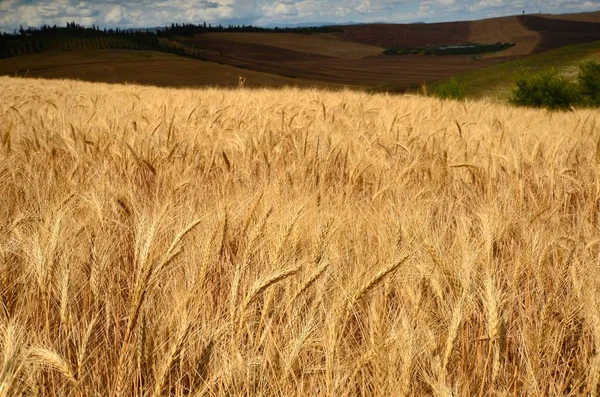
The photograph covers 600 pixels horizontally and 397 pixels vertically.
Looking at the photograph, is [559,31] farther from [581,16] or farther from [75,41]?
[75,41]

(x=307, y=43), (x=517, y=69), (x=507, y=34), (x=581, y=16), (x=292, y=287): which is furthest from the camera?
(x=581, y=16)

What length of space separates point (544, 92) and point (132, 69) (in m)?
39.2

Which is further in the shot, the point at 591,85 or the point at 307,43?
the point at 307,43

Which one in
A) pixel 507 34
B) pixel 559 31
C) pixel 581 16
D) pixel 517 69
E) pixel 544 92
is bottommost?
pixel 544 92

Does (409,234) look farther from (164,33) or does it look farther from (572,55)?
(164,33)

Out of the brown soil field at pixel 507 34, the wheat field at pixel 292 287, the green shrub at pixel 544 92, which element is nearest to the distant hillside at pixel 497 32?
the brown soil field at pixel 507 34

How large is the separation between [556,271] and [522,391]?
486 mm

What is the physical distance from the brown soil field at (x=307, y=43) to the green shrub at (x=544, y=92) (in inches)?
2295

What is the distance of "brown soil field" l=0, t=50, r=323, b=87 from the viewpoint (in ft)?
130

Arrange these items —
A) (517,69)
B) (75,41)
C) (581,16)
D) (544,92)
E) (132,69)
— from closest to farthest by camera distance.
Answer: (544,92), (517,69), (132,69), (75,41), (581,16)

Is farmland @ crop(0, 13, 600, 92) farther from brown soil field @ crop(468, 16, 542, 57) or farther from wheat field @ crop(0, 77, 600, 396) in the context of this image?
wheat field @ crop(0, 77, 600, 396)

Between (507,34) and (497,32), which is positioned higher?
(497,32)

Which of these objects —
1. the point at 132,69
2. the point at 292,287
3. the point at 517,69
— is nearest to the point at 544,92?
the point at 517,69

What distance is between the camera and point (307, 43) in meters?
74.8
